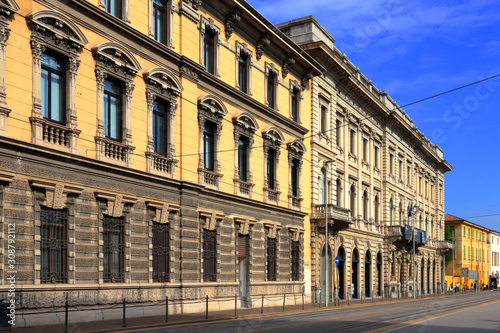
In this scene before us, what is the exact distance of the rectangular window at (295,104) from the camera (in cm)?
4195

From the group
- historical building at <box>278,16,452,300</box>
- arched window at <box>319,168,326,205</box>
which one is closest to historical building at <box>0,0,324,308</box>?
historical building at <box>278,16,452,300</box>

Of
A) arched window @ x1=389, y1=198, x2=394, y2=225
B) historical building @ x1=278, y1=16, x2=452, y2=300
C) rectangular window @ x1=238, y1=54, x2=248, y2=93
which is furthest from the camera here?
arched window @ x1=389, y1=198, x2=394, y2=225

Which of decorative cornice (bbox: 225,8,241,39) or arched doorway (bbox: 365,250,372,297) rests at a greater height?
decorative cornice (bbox: 225,8,241,39)

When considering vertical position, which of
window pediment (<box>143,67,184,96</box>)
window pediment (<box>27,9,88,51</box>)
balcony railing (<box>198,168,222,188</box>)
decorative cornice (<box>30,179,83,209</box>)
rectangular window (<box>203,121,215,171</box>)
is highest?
window pediment (<box>27,9,88,51</box>)

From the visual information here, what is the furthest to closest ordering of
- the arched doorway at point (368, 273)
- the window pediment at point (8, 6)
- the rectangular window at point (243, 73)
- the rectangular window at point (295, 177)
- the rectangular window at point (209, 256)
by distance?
the arched doorway at point (368, 273) → the rectangular window at point (295, 177) → the rectangular window at point (243, 73) → the rectangular window at point (209, 256) → the window pediment at point (8, 6)

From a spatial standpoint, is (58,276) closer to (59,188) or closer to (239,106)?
(59,188)

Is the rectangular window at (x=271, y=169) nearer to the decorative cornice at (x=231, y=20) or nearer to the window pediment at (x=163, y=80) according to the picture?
the decorative cornice at (x=231, y=20)

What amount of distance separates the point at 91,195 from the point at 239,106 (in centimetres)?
1297

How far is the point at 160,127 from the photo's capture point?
28297 millimetres

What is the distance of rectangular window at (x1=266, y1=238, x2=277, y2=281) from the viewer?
3741 centimetres

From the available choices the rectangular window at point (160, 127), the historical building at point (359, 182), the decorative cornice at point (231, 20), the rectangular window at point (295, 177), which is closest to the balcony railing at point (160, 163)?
the rectangular window at point (160, 127)

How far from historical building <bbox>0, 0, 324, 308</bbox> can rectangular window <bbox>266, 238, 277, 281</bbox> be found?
0.37 feet

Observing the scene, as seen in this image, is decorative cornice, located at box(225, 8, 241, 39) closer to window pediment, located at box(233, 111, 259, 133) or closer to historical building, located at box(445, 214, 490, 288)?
window pediment, located at box(233, 111, 259, 133)

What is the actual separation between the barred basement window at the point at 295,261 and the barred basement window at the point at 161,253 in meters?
14.5
